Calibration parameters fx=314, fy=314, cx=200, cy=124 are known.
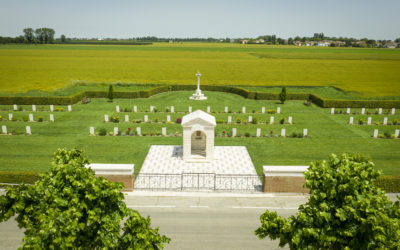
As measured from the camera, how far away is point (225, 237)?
15.3 meters

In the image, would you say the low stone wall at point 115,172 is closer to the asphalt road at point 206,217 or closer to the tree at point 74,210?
the asphalt road at point 206,217

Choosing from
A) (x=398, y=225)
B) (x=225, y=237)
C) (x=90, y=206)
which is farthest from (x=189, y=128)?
(x=398, y=225)

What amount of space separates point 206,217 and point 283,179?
5685 mm

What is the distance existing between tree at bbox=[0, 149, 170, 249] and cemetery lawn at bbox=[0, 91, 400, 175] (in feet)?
48.6

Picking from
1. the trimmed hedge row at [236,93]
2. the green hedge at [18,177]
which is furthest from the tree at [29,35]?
the green hedge at [18,177]

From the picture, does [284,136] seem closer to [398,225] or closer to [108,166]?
[108,166]

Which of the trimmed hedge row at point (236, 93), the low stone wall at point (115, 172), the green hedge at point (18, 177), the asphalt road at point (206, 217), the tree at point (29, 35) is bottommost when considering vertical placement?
the asphalt road at point (206, 217)

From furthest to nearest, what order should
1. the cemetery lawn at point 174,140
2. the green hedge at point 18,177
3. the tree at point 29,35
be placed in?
the tree at point 29,35
the cemetery lawn at point 174,140
the green hedge at point 18,177

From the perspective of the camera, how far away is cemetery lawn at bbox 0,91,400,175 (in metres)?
25.7

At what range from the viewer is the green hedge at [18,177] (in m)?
19.8

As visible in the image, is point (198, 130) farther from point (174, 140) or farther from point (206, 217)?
point (206, 217)

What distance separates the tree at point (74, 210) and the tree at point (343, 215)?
4084 mm

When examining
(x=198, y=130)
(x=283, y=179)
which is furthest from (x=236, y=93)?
(x=283, y=179)

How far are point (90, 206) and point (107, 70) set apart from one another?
85907 mm
